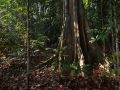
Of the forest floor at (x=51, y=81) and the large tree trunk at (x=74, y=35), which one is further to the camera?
the large tree trunk at (x=74, y=35)

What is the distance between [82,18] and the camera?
10484 millimetres

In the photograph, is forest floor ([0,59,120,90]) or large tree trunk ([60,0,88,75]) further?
large tree trunk ([60,0,88,75])

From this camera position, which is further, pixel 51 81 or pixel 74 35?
pixel 74 35

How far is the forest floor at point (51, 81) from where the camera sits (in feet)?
29.3

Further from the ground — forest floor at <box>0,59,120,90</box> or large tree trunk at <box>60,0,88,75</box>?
large tree trunk at <box>60,0,88,75</box>

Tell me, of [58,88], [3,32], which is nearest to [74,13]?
[58,88]

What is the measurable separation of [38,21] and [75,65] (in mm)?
6522

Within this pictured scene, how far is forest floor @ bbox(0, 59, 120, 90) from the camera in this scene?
29.3ft

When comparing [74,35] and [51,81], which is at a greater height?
[74,35]

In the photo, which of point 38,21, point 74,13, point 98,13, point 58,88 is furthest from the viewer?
point 38,21

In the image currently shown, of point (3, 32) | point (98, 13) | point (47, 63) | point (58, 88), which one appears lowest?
point (58, 88)

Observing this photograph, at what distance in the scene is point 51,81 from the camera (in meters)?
9.13

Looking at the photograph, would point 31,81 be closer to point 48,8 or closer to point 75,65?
point 75,65

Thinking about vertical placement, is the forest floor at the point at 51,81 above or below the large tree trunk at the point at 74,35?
below
